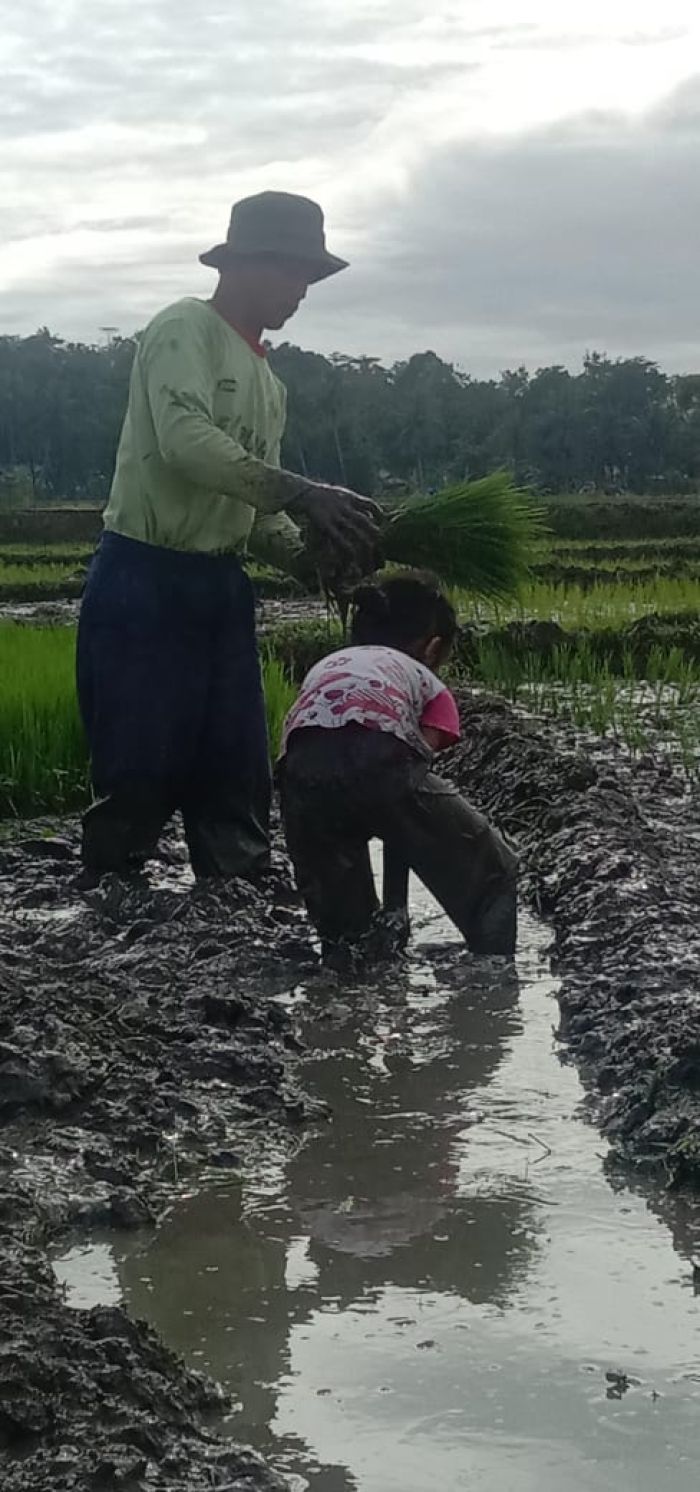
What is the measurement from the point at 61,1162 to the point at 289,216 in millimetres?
2168

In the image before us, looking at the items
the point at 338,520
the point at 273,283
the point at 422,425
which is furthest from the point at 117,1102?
the point at 422,425

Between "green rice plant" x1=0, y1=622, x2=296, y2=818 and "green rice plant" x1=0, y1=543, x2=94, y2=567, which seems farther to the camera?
"green rice plant" x1=0, y1=543, x2=94, y2=567

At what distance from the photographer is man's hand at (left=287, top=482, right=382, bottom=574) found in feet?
11.9

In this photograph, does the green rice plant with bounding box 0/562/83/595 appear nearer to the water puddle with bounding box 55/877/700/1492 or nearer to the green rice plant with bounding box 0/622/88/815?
the green rice plant with bounding box 0/622/88/815

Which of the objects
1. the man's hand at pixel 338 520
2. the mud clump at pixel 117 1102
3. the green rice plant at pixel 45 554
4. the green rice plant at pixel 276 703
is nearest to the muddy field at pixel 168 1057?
the mud clump at pixel 117 1102

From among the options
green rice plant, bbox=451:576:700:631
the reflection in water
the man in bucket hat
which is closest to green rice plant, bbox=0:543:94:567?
green rice plant, bbox=451:576:700:631

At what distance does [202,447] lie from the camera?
3693mm

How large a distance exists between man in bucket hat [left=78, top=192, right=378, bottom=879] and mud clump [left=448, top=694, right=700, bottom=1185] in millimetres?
794

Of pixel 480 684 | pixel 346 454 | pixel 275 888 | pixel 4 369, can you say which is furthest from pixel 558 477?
pixel 275 888

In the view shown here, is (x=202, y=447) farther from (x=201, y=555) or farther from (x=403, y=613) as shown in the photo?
(x=403, y=613)

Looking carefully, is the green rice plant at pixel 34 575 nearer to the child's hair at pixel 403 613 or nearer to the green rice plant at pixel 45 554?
the green rice plant at pixel 45 554

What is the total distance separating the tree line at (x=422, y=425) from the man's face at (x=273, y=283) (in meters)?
49.1

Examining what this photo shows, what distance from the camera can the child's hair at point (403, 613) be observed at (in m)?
3.71

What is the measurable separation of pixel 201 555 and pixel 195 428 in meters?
0.37
